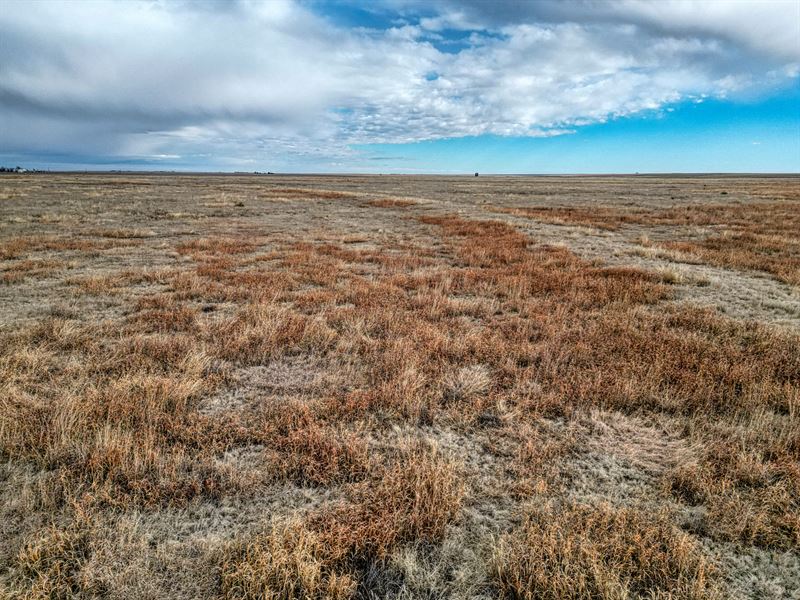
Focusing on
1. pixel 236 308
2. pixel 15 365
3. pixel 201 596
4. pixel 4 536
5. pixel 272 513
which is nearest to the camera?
pixel 201 596

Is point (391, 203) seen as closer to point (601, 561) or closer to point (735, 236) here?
point (735, 236)

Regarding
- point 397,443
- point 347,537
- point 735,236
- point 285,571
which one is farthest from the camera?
point 735,236

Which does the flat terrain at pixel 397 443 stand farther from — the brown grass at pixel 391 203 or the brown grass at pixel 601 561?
the brown grass at pixel 391 203

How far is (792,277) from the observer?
40.0 feet

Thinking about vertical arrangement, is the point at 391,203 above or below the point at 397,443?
above

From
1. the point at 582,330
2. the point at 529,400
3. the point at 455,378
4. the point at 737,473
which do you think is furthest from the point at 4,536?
the point at 582,330

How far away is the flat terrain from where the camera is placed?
2.96m

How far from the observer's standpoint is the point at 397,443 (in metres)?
4.47

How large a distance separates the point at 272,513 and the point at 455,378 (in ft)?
10.3

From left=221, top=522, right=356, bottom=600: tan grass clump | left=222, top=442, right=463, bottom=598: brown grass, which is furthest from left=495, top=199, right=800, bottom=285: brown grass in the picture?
left=221, top=522, right=356, bottom=600: tan grass clump

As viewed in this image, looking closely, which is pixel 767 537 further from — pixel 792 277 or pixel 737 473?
pixel 792 277

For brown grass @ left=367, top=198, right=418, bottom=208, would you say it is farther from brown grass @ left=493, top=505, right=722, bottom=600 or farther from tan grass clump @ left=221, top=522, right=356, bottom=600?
tan grass clump @ left=221, top=522, right=356, bottom=600

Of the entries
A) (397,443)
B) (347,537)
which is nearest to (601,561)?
(347,537)

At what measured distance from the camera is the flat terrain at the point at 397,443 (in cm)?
296
